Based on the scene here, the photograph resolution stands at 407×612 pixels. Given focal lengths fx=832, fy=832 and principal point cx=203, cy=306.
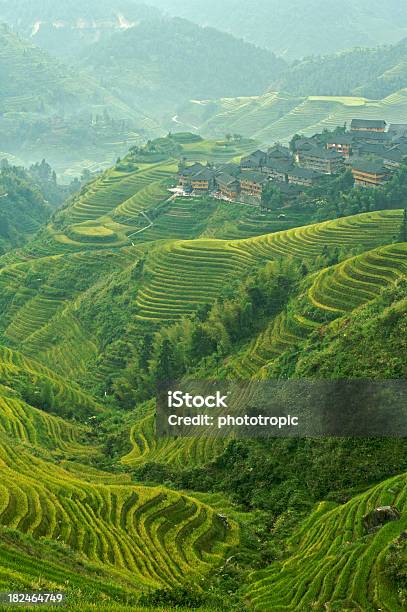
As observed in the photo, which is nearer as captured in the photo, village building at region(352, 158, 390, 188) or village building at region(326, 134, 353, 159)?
village building at region(352, 158, 390, 188)

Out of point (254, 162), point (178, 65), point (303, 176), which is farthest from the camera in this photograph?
point (178, 65)

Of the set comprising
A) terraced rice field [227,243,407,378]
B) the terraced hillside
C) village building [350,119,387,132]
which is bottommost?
terraced rice field [227,243,407,378]

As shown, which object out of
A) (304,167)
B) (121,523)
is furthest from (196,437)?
(304,167)

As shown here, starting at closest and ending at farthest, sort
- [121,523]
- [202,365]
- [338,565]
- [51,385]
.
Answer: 1. [338,565]
2. [121,523]
3. [51,385]
4. [202,365]

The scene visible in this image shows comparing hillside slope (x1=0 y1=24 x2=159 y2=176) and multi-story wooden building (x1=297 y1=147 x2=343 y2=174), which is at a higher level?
hillside slope (x1=0 y1=24 x2=159 y2=176)

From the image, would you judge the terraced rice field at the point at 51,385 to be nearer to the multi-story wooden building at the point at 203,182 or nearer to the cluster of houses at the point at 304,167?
the cluster of houses at the point at 304,167

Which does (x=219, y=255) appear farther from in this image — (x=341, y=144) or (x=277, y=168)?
(x=341, y=144)

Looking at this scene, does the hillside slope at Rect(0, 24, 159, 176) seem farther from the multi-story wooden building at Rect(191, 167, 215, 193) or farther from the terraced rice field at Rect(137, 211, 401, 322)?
the terraced rice field at Rect(137, 211, 401, 322)

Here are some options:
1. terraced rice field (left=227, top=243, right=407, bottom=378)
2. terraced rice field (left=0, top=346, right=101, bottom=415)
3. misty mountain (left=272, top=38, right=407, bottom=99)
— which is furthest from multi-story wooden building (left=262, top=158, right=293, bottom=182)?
misty mountain (left=272, top=38, right=407, bottom=99)
